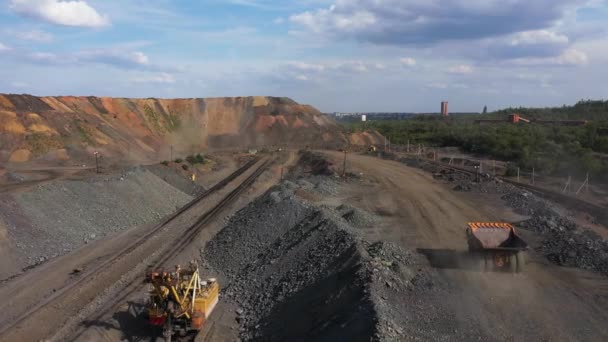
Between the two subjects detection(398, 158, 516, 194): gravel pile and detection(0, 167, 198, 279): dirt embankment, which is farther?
detection(398, 158, 516, 194): gravel pile

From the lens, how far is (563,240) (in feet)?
70.4

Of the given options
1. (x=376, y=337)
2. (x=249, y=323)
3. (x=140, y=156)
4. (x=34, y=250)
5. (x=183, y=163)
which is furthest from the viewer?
(x=140, y=156)

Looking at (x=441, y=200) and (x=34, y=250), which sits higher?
(x=441, y=200)

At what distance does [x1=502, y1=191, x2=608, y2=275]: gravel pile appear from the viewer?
754 inches

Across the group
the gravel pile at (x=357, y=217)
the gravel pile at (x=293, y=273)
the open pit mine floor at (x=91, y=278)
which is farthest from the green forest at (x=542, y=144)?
the open pit mine floor at (x=91, y=278)

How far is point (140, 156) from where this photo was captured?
64.9m

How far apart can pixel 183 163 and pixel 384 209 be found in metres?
29.9

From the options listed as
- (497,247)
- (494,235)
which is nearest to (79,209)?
(494,235)

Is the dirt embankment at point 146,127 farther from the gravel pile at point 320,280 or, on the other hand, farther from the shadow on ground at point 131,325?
the shadow on ground at point 131,325

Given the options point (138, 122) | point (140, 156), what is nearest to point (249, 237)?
point (140, 156)

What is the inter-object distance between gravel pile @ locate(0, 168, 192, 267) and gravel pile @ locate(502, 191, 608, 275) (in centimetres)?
A: 2257

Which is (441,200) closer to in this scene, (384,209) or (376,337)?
(384,209)

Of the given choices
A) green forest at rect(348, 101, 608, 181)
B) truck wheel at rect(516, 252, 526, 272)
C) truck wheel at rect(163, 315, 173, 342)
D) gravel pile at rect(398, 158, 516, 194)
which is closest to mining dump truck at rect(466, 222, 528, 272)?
truck wheel at rect(516, 252, 526, 272)

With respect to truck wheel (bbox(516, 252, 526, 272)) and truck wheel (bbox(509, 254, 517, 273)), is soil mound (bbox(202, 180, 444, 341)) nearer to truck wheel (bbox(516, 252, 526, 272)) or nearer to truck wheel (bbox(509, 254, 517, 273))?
truck wheel (bbox(509, 254, 517, 273))
